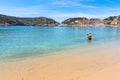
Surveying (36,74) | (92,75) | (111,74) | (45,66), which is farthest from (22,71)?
(111,74)

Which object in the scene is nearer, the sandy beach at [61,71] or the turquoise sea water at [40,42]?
the sandy beach at [61,71]

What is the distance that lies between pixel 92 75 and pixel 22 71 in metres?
4.02

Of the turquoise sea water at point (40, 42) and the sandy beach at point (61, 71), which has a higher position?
the sandy beach at point (61, 71)

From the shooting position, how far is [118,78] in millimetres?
10039

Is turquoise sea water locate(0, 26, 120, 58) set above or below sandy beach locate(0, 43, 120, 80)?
below

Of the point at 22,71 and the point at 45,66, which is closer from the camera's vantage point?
the point at 22,71

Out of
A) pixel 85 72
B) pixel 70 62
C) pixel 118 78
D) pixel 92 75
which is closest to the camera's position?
pixel 118 78

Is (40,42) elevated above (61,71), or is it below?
below

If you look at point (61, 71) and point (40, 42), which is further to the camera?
point (40, 42)

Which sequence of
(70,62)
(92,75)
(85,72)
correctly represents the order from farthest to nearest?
(70,62) < (85,72) < (92,75)

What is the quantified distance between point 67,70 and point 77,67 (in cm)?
105

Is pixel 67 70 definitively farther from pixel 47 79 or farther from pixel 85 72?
pixel 47 79

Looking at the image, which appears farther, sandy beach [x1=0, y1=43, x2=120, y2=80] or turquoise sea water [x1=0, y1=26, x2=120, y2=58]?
turquoise sea water [x1=0, y1=26, x2=120, y2=58]

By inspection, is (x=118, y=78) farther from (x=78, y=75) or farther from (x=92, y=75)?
(x=78, y=75)
